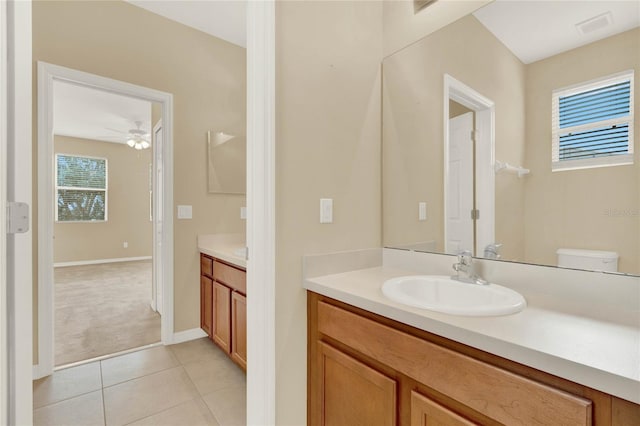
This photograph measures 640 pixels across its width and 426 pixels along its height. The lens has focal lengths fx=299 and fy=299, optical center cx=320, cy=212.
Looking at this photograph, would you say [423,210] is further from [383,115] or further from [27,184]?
[27,184]

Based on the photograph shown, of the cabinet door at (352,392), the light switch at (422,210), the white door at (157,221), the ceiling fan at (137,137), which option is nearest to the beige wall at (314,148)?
the cabinet door at (352,392)

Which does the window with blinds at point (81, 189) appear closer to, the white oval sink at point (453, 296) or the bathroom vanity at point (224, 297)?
the bathroom vanity at point (224, 297)

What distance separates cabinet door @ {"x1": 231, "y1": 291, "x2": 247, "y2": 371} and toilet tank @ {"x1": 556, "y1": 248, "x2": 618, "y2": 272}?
1.65m

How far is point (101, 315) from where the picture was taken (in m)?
3.24

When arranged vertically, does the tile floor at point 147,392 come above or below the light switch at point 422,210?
below

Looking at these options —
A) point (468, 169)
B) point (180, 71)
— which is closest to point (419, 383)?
point (468, 169)

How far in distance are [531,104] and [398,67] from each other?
2.23 ft

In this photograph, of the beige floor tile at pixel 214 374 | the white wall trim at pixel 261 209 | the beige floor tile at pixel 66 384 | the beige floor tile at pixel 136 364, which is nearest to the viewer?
the white wall trim at pixel 261 209

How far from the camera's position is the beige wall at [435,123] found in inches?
48.1

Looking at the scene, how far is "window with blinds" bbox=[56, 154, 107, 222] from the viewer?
6152 mm

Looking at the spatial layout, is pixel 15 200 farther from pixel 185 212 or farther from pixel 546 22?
pixel 546 22

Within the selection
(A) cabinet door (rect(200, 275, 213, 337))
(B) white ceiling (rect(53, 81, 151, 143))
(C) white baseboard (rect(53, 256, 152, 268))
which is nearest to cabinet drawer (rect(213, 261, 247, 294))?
(A) cabinet door (rect(200, 275, 213, 337))

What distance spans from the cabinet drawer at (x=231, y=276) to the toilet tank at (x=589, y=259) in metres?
1.63

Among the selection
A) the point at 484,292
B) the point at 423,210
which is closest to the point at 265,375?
the point at 484,292
